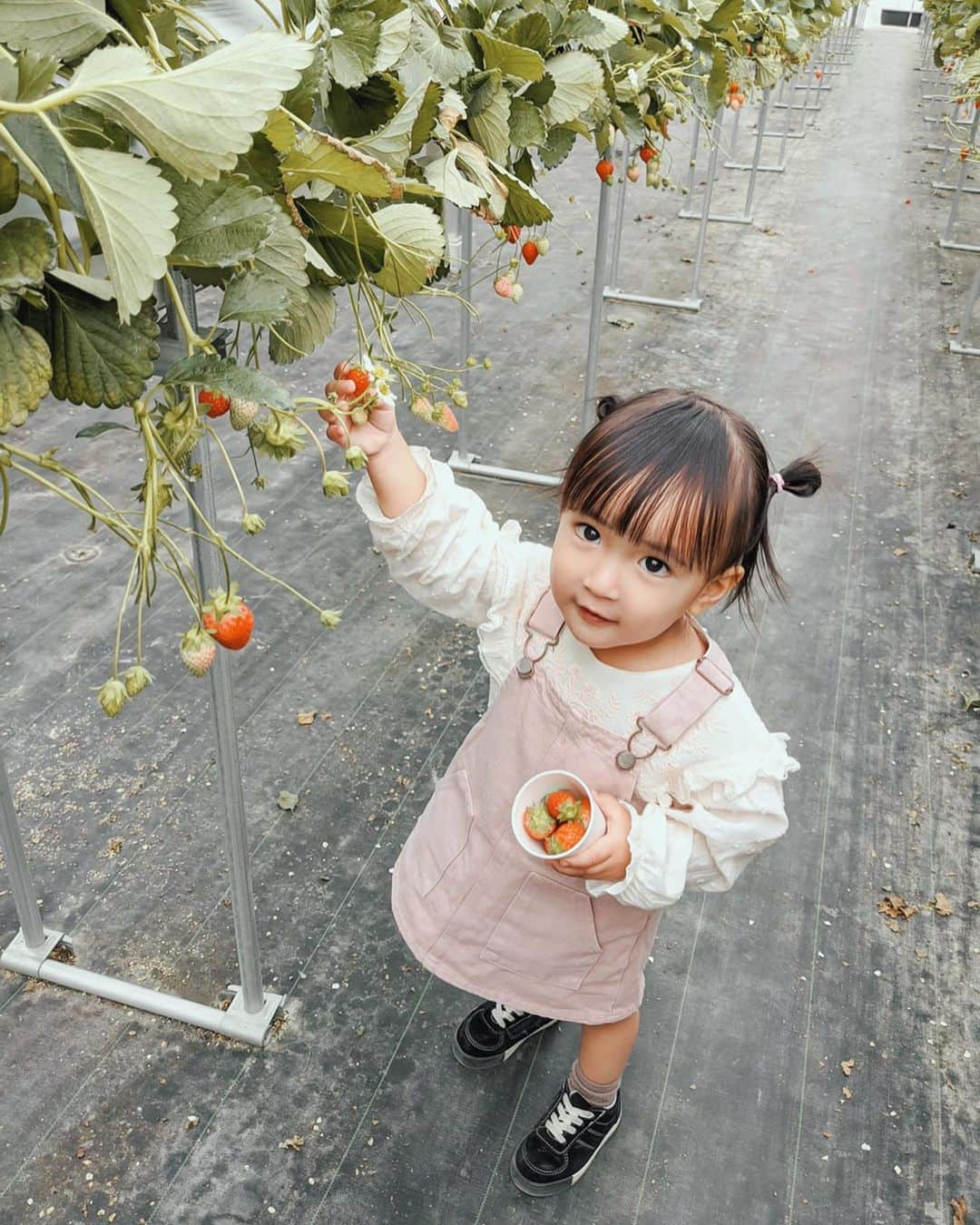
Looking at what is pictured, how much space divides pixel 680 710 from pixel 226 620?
1.70 ft

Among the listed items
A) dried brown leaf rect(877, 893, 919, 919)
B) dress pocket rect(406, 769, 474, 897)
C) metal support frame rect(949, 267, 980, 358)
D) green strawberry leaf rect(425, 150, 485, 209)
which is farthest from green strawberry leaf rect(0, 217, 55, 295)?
metal support frame rect(949, 267, 980, 358)

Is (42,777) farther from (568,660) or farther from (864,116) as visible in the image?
(864,116)

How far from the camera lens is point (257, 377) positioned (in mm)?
592

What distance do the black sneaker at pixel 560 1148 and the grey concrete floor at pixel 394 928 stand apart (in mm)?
30

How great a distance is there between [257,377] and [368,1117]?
112cm

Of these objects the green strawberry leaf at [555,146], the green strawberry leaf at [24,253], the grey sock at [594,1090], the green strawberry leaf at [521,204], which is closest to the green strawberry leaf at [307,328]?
the green strawberry leaf at [24,253]

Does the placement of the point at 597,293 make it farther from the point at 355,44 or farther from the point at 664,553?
the point at 355,44

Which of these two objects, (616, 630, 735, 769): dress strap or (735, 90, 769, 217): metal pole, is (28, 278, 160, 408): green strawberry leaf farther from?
(735, 90, 769, 217): metal pole

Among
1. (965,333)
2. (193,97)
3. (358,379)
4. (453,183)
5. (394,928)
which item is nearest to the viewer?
(193,97)

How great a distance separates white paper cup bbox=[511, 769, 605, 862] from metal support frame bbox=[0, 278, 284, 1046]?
0.39 meters

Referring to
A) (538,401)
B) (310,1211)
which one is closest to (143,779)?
(310,1211)

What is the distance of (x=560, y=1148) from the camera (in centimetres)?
129

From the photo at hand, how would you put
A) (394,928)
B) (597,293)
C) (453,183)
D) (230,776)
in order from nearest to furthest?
(453,183) < (230,776) < (394,928) < (597,293)

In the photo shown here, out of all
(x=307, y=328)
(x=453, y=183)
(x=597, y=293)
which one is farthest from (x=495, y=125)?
(x=597, y=293)
